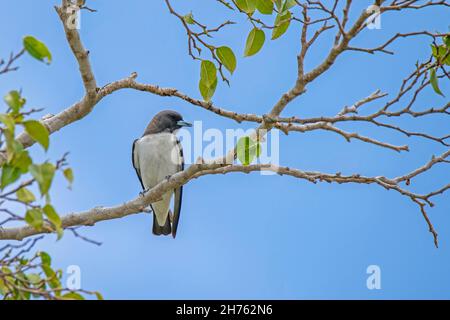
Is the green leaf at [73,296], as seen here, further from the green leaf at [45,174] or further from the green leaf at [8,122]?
the green leaf at [8,122]

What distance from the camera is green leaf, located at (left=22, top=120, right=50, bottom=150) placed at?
120 inches

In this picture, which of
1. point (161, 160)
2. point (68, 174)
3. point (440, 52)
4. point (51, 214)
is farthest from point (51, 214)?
point (161, 160)

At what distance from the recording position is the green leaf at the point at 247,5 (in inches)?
198

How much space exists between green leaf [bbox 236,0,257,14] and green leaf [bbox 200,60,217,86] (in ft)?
1.72

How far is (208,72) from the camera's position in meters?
5.39

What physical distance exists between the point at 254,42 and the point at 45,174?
2.55 meters

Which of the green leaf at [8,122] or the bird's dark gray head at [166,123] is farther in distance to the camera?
the bird's dark gray head at [166,123]

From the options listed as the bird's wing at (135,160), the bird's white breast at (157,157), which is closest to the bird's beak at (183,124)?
the bird's white breast at (157,157)

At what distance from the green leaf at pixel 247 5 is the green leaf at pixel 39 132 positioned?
2.43 metres

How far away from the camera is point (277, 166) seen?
5.14 m

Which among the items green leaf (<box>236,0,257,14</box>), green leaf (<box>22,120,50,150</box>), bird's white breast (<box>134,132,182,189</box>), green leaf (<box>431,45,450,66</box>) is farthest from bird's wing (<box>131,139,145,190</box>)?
green leaf (<box>22,120,50,150</box>)
